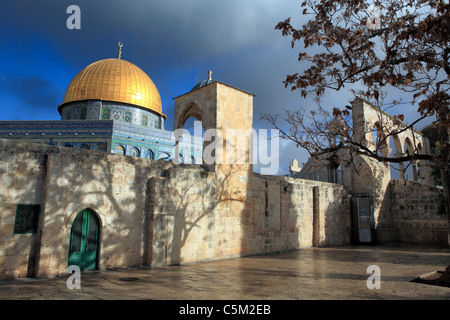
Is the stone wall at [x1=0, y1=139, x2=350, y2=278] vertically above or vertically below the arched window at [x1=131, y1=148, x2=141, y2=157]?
below

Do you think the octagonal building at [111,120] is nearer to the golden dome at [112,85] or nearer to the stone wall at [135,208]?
the golden dome at [112,85]

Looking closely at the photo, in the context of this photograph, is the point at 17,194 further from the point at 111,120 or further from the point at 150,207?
the point at 111,120

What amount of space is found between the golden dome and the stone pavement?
1986 cm

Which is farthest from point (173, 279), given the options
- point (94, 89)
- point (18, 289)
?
point (94, 89)

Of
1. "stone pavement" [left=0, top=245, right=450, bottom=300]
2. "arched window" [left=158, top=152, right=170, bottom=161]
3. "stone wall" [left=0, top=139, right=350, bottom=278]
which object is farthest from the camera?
"arched window" [left=158, top=152, right=170, bottom=161]

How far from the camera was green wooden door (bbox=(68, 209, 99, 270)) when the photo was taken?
5.91m

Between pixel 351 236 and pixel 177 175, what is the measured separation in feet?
29.0

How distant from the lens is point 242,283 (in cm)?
522

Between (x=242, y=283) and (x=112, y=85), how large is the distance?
2224 cm

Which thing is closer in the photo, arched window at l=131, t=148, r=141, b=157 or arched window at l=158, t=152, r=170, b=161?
arched window at l=131, t=148, r=141, b=157

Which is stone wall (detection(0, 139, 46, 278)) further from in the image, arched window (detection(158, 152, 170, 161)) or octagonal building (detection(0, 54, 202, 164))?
arched window (detection(158, 152, 170, 161))

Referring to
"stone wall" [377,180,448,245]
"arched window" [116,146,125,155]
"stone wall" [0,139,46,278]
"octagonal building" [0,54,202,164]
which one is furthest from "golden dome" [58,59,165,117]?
"stone wall" [0,139,46,278]

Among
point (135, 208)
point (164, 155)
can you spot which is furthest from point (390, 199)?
point (164, 155)

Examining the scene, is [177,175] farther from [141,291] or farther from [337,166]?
[337,166]
